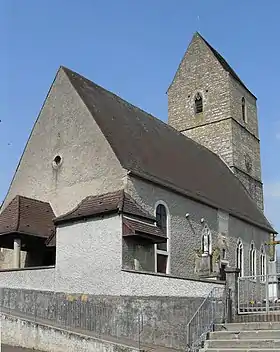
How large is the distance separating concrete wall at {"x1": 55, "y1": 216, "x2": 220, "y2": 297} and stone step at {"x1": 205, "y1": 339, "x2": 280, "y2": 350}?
1784 mm

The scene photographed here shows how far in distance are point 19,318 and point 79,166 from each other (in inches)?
324

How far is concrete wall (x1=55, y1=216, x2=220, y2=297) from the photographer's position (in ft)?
54.3

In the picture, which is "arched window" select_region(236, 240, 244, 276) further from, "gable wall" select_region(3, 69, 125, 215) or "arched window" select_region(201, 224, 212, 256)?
"gable wall" select_region(3, 69, 125, 215)

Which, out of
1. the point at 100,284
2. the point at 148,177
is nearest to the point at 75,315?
the point at 100,284

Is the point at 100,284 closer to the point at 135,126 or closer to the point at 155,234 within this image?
the point at 155,234

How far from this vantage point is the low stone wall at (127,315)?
1576 cm

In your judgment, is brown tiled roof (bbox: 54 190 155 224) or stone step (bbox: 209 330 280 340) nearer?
stone step (bbox: 209 330 280 340)

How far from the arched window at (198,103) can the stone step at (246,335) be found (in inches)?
1050

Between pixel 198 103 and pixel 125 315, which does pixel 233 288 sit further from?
pixel 198 103

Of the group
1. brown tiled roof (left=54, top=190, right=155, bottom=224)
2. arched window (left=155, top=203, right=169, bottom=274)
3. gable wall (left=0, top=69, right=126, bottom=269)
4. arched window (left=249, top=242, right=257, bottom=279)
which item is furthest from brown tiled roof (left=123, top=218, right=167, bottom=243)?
arched window (left=249, top=242, right=257, bottom=279)

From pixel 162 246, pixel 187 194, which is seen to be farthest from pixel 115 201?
pixel 187 194

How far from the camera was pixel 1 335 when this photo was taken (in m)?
16.6

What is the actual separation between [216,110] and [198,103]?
1734 millimetres

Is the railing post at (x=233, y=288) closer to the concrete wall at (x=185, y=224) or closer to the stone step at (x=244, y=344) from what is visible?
the stone step at (x=244, y=344)
